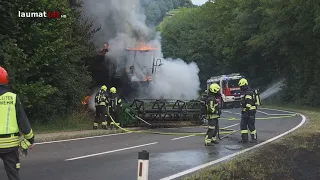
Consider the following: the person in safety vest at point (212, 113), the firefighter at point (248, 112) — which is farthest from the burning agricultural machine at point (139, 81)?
the person in safety vest at point (212, 113)

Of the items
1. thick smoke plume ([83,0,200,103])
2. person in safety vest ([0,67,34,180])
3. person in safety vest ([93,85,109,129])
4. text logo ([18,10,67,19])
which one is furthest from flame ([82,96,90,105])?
person in safety vest ([0,67,34,180])

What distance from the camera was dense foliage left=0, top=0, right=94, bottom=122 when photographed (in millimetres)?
13750

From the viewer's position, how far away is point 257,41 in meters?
38.9

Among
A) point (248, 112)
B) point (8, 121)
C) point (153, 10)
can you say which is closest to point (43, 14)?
point (248, 112)

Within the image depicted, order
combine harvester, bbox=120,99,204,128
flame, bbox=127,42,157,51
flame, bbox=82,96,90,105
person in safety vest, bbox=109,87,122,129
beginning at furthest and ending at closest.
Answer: flame, bbox=127,42,157,51
flame, bbox=82,96,90,105
combine harvester, bbox=120,99,204,128
person in safety vest, bbox=109,87,122,129

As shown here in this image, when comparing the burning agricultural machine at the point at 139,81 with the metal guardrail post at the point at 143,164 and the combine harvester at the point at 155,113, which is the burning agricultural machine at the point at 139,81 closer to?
the combine harvester at the point at 155,113

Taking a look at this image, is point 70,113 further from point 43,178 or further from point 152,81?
point 43,178

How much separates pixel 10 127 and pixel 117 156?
5.05 m

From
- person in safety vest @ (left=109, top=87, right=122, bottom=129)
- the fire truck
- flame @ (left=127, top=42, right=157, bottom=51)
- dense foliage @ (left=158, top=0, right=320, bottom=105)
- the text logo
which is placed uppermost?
dense foliage @ (left=158, top=0, right=320, bottom=105)

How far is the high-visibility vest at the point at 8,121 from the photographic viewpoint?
511cm

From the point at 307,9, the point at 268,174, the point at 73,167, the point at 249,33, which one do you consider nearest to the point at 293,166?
the point at 268,174

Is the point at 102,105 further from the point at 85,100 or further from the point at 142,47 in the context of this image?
the point at 142,47

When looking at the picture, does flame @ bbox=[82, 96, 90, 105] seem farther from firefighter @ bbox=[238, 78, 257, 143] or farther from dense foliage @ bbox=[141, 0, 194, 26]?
firefighter @ bbox=[238, 78, 257, 143]

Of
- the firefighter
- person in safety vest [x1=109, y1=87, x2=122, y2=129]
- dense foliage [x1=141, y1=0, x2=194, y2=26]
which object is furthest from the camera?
dense foliage [x1=141, y1=0, x2=194, y2=26]
